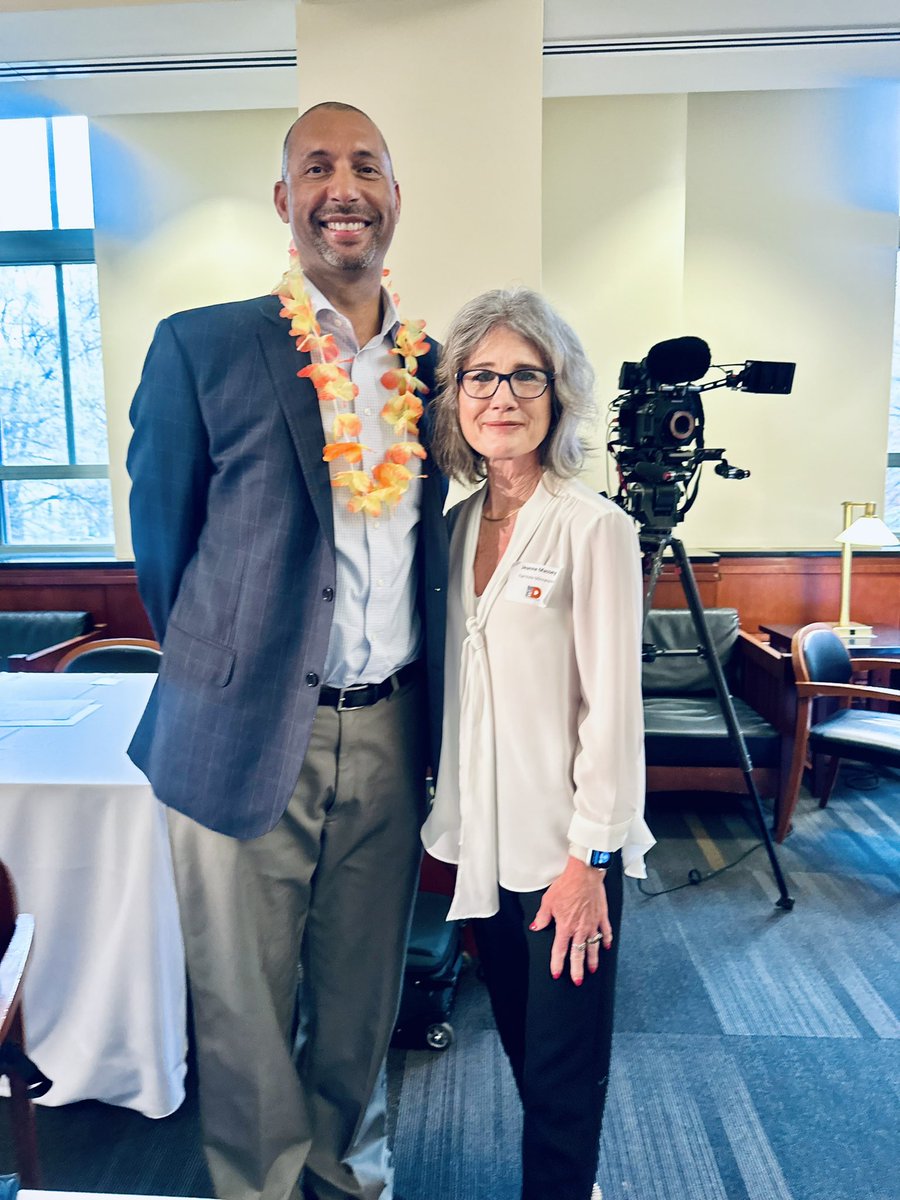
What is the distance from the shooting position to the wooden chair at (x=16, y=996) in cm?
92

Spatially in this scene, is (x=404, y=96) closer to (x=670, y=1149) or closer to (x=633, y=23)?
(x=633, y=23)

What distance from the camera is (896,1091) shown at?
187 centimetres

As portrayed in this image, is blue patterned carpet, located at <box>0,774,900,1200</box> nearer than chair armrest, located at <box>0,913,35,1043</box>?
No

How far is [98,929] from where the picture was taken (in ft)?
5.57

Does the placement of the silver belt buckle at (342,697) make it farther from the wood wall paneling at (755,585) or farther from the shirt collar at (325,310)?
the wood wall paneling at (755,585)

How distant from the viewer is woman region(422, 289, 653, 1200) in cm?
117

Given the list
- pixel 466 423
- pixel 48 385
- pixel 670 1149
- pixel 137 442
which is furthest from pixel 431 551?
pixel 48 385

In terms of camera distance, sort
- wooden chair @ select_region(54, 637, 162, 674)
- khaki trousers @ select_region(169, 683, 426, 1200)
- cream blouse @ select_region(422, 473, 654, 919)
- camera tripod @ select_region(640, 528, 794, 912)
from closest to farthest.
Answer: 1. cream blouse @ select_region(422, 473, 654, 919)
2. khaki trousers @ select_region(169, 683, 426, 1200)
3. camera tripod @ select_region(640, 528, 794, 912)
4. wooden chair @ select_region(54, 637, 162, 674)

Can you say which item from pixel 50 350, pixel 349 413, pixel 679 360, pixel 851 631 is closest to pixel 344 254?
pixel 349 413

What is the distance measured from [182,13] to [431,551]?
8.36 feet

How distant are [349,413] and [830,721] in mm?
2742

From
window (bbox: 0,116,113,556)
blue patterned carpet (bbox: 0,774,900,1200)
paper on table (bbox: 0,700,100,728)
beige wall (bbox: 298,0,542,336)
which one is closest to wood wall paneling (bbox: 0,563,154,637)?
window (bbox: 0,116,113,556)

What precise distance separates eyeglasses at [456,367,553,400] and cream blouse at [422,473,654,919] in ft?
0.46

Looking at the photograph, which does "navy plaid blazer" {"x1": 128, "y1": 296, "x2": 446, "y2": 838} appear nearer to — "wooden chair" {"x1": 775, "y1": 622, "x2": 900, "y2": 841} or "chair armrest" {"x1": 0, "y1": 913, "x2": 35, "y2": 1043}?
"chair armrest" {"x1": 0, "y1": 913, "x2": 35, "y2": 1043}
